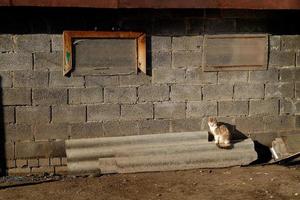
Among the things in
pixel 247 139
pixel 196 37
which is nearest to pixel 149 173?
pixel 247 139

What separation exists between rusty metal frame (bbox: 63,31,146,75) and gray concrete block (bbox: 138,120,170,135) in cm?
82

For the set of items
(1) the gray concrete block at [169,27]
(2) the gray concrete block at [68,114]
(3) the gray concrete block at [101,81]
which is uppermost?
(1) the gray concrete block at [169,27]

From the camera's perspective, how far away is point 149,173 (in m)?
6.72

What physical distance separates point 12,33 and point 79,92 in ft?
4.16

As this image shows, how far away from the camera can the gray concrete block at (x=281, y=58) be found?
7402mm

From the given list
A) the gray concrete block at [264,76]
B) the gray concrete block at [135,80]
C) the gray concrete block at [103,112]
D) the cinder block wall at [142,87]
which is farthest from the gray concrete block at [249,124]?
the gray concrete block at [103,112]

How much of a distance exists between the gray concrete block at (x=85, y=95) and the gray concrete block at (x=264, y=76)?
2.49 meters

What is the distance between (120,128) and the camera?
6.94 m

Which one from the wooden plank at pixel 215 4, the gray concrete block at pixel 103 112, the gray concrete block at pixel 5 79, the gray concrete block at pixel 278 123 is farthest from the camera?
the gray concrete block at pixel 278 123

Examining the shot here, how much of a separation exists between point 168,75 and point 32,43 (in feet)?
6.86

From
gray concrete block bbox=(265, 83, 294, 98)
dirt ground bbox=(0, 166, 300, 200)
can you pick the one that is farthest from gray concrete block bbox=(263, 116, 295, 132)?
dirt ground bbox=(0, 166, 300, 200)

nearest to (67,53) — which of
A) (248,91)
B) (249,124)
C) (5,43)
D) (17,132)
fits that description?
(5,43)

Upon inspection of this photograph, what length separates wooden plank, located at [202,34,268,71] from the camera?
7102 mm

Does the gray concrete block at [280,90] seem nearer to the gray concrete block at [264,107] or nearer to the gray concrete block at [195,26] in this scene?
the gray concrete block at [264,107]
